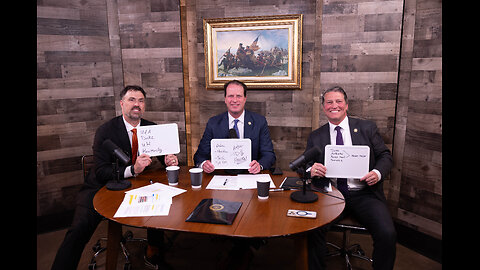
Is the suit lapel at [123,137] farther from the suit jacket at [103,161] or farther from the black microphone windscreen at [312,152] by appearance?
the black microphone windscreen at [312,152]

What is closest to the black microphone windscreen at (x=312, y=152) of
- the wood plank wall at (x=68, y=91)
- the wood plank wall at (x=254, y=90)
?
the wood plank wall at (x=254, y=90)

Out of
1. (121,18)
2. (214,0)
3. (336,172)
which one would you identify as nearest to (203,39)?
(214,0)

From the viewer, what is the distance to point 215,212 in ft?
6.11

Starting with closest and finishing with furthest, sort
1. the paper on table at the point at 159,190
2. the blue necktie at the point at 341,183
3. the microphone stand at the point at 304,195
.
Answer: the microphone stand at the point at 304,195 → the paper on table at the point at 159,190 → the blue necktie at the point at 341,183

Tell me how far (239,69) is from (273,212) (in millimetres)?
2233

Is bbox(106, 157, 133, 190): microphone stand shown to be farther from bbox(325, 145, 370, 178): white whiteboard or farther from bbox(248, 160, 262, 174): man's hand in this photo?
bbox(325, 145, 370, 178): white whiteboard

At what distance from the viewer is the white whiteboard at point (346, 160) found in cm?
232

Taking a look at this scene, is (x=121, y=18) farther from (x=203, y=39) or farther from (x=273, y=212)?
(x=273, y=212)

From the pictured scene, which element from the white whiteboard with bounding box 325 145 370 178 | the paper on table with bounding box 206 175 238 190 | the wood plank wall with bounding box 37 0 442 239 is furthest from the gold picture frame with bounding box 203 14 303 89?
the paper on table with bounding box 206 175 238 190

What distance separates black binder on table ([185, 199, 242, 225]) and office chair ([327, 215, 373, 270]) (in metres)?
1.06

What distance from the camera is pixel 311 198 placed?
2.04m

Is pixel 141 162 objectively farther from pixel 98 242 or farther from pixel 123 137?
pixel 98 242

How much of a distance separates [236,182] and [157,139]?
2.56ft

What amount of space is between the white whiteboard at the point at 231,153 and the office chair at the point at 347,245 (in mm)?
934
